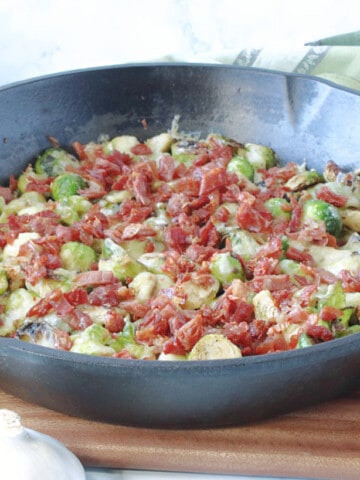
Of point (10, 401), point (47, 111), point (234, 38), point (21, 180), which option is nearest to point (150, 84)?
point (47, 111)

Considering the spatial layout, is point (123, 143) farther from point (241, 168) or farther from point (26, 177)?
point (241, 168)

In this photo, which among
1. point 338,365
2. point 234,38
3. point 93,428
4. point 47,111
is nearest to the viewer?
point 338,365

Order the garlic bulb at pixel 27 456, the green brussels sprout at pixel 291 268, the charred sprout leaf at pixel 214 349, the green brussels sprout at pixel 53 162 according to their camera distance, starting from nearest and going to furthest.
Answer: the garlic bulb at pixel 27 456, the charred sprout leaf at pixel 214 349, the green brussels sprout at pixel 291 268, the green brussels sprout at pixel 53 162

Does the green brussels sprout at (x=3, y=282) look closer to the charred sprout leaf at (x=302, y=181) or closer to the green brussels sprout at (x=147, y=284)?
the green brussels sprout at (x=147, y=284)

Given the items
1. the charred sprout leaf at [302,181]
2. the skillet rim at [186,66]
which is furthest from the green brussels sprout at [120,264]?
the skillet rim at [186,66]

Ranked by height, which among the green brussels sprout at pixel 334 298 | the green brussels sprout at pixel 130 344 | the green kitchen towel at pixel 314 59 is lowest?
the green brussels sprout at pixel 130 344

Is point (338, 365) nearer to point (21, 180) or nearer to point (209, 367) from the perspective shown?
point (209, 367)
